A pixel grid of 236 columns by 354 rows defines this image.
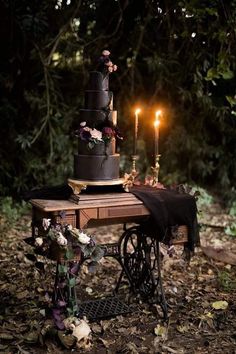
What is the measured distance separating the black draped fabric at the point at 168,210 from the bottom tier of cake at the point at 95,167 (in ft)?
0.79

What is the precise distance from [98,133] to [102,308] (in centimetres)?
132

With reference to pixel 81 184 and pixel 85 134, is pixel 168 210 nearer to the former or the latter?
pixel 81 184

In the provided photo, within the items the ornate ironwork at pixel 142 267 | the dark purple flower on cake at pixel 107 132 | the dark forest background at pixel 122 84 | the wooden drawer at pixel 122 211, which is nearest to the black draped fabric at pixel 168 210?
the wooden drawer at pixel 122 211

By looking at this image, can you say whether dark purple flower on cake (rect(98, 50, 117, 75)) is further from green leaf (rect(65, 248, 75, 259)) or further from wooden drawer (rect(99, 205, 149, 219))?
green leaf (rect(65, 248, 75, 259))

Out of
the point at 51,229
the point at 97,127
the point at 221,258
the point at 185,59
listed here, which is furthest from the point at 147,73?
the point at 51,229

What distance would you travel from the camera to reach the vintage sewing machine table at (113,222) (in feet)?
10.1

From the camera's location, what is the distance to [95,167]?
3.25 m

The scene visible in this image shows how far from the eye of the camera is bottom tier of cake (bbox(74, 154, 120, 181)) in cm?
326

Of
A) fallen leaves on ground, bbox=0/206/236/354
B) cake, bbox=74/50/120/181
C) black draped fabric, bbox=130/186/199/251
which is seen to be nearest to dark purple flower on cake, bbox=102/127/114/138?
cake, bbox=74/50/120/181

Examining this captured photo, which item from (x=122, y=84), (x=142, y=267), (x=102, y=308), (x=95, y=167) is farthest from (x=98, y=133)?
(x=122, y=84)

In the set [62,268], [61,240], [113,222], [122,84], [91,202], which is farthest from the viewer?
[122,84]

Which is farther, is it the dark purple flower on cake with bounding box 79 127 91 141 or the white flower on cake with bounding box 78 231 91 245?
the dark purple flower on cake with bounding box 79 127 91 141

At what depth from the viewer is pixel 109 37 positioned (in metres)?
6.67

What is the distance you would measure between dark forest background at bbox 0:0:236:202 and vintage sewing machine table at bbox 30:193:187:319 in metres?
2.75
